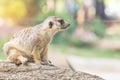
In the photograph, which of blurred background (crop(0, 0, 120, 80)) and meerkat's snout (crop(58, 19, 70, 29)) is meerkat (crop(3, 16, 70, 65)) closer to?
meerkat's snout (crop(58, 19, 70, 29))

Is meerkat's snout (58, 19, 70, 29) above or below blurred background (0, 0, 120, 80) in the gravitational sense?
above

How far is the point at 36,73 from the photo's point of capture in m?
2.65

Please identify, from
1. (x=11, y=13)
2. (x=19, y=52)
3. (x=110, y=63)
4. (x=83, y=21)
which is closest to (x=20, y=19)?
(x=11, y=13)

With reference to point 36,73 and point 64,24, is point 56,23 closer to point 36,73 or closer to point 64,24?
point 64,24

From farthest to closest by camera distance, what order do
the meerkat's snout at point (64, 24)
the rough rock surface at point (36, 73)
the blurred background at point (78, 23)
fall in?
the blurred background at point (78, 23)
the meerkat's snout at point (64, 24)
the rough rock surface at point (36, 73)

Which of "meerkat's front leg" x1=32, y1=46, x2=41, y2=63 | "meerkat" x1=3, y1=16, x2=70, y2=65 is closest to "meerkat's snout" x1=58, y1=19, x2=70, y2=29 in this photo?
"meerkat" x1=3, y1=16, x2=70, y2=65

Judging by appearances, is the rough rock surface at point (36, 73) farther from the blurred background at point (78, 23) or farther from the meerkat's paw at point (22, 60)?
the blurred background at point (78, 23)

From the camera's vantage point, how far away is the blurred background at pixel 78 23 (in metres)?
8.07

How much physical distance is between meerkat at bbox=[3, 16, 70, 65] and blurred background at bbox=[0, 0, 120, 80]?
517 cm

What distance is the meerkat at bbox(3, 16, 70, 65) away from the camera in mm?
2705

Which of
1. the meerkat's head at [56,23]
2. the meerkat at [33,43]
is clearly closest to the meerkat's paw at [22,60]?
the meerkat at [33,43]

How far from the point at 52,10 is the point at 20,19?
63 centimetres

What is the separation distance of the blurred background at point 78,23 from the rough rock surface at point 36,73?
17.2 ft

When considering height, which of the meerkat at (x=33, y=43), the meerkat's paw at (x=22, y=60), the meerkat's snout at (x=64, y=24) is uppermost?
the meerkat's snout at (x=64, y=24)
